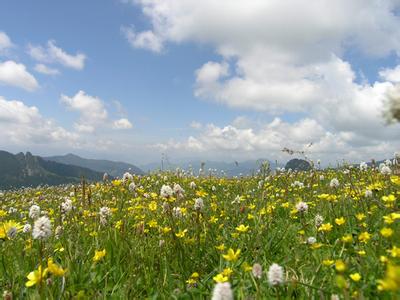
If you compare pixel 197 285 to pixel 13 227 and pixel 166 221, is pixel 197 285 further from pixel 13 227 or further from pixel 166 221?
pixel 166 221

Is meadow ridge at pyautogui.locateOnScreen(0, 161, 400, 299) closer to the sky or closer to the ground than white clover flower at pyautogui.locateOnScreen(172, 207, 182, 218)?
closer to the ground

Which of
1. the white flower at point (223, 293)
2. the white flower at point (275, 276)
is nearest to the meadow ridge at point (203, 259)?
the white flower at point (275, 276)

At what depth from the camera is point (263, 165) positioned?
8336 mm

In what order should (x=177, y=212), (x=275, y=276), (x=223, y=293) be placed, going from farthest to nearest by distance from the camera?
(x=177, y=212) → (x=275, y=276) → (x=223, y=293)

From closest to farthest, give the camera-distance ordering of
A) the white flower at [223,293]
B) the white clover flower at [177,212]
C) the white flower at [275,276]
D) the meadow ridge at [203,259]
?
the white flower at [223,293]
the white flower at [275,276]
the meadow ridge at [203,259]
the white clover flower at [177,212]

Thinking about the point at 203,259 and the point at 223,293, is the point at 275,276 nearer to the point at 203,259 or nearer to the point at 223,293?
the point at 223,293

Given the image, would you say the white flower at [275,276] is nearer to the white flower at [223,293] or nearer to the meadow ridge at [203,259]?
the meadow ridge at [203,259]

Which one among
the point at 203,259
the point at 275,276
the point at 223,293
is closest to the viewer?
the point at 223,293

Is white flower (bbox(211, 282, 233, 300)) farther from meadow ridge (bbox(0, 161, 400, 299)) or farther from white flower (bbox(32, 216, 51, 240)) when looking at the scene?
white flower (bbox(32, 216, 51, 240))

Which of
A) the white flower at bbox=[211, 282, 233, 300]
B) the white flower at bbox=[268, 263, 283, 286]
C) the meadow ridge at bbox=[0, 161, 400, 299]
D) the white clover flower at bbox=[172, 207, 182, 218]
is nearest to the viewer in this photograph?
the white flower at bbox=[211, 282, 233, 300]

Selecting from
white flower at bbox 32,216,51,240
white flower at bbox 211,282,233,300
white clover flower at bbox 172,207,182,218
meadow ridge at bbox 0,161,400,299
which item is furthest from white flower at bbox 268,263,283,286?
white clover flower at bbox 172,207,182,218

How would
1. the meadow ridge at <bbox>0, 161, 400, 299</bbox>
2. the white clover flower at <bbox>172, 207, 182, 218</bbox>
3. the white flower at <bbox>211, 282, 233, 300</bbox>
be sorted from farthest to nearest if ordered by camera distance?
the white clover flower at <bbox>172, 207, 182, 218</bbox> < the meadow ridge at <bbox>0, 161, 400, 299</bbox> < the white flower at <bbox>211, 282, 233, 300</bbox>

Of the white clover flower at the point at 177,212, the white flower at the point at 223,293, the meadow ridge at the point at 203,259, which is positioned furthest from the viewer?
the white clover flower at the point at 177,212

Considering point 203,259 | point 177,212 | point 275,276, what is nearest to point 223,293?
point 275,276
